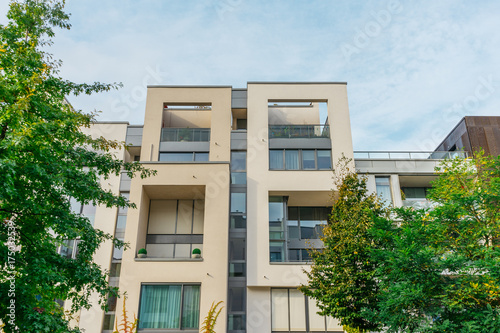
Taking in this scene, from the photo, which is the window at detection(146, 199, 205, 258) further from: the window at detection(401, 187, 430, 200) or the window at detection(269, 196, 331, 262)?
the window at detection(401, 187, 430, 200)

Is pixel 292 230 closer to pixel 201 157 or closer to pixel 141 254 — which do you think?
pixel 201 157

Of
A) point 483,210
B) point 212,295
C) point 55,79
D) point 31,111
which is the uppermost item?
point 55,79

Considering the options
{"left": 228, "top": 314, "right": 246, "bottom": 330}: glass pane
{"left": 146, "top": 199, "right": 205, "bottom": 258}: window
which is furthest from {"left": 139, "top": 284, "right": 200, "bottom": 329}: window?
{"left": 146, "top": 199, "right": 205, "bottom": 258}: window

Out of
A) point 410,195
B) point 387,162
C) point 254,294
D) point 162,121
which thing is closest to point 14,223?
point 254,294

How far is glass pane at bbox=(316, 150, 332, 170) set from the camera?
66.2ft

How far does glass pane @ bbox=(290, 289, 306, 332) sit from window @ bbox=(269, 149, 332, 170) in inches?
244

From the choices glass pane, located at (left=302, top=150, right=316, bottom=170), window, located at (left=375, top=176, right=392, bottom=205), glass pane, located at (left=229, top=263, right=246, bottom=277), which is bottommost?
glass pane, located at (left=229, top=263, right=246, bottom=277)

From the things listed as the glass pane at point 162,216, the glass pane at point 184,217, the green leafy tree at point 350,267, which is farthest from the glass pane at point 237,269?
the green leafy tree at point 350,267

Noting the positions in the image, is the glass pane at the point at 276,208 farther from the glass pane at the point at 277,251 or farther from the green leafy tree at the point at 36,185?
the green leafy tree at the point at 36,185

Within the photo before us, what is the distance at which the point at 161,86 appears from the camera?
21703 millimetres

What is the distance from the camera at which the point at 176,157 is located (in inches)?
811

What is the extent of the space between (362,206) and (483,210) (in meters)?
3.81

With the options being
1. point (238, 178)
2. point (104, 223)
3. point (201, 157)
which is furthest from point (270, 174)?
point (104, 223)

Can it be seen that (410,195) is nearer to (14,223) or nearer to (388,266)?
(388,266)
